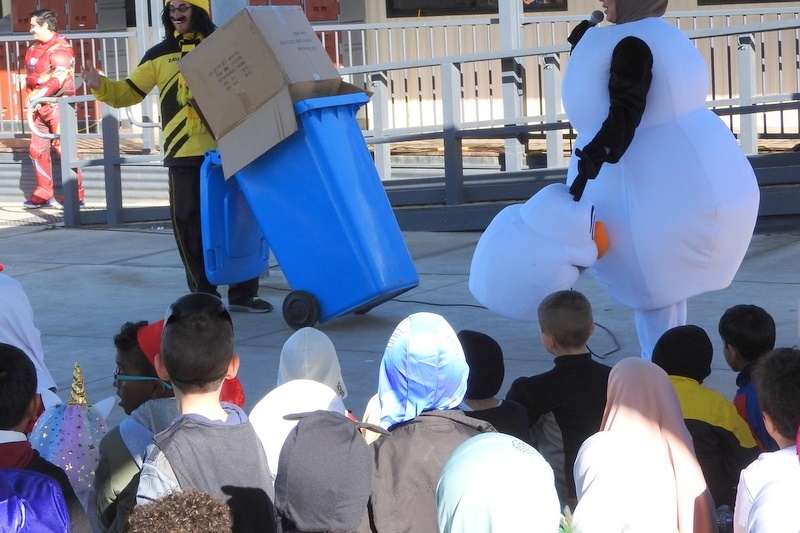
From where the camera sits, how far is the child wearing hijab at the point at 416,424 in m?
2.92

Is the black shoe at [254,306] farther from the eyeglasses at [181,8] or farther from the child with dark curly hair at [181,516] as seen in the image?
the child with dark curly hair at [181,516]

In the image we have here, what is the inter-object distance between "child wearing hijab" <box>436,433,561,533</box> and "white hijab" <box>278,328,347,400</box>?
125 cm

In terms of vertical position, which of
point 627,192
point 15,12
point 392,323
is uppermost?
point 15,12

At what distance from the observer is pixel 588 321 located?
3.91 metres

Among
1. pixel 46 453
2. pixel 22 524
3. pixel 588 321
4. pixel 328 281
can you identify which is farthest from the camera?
pixel 328 281

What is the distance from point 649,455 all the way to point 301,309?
11.2 feet

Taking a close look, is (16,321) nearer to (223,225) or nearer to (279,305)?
(223,225)

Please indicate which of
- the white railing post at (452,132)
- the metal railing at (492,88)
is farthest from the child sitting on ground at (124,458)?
the white railing post at (452,132)

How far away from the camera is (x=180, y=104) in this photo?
6.51 meters

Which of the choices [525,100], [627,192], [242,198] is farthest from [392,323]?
[525,100]

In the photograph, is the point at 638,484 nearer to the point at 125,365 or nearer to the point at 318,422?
the point at 318,422

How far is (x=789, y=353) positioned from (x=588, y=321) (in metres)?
1.09

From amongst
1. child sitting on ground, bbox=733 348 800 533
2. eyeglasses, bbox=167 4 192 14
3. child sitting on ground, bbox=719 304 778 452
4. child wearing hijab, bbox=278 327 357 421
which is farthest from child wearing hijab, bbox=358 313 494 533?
eyeglasses, bbox=167 4 192 14

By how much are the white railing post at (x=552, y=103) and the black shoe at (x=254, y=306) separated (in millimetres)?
3808
